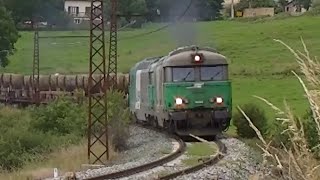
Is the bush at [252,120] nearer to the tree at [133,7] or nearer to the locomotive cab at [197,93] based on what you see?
the locomotive cab at [197,93]

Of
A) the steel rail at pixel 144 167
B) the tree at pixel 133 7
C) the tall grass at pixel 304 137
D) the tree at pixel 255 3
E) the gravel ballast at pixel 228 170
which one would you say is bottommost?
the steel rail at pixel 144 167

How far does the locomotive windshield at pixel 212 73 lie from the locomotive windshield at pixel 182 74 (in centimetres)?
34

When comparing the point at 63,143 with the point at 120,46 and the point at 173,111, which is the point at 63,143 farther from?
the point at 120,46

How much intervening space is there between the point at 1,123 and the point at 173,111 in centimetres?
1700

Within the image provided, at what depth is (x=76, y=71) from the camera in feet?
234

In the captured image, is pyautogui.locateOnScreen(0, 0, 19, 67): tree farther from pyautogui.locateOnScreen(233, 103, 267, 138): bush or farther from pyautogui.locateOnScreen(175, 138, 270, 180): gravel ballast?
pyautogui.locateOnScreen(175, 138, 270, 180): gravel ballast

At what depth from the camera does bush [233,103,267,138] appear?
26812mm

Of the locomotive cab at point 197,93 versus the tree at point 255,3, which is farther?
the tree at point 255,3

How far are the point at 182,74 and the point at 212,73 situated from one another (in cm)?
101

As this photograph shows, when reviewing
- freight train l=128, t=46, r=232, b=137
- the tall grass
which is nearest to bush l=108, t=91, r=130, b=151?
freight train l=128, t=46, r=232, b=137

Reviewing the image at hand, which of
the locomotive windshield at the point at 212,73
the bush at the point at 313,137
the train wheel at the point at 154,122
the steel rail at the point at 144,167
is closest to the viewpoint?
the bush at the point at 313,137

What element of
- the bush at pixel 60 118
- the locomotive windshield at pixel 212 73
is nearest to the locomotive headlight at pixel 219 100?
the locomotive windshield at pixel 212 73

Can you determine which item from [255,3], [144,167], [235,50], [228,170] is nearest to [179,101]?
[144,167]

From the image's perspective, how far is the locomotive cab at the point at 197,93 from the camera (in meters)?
24.1
